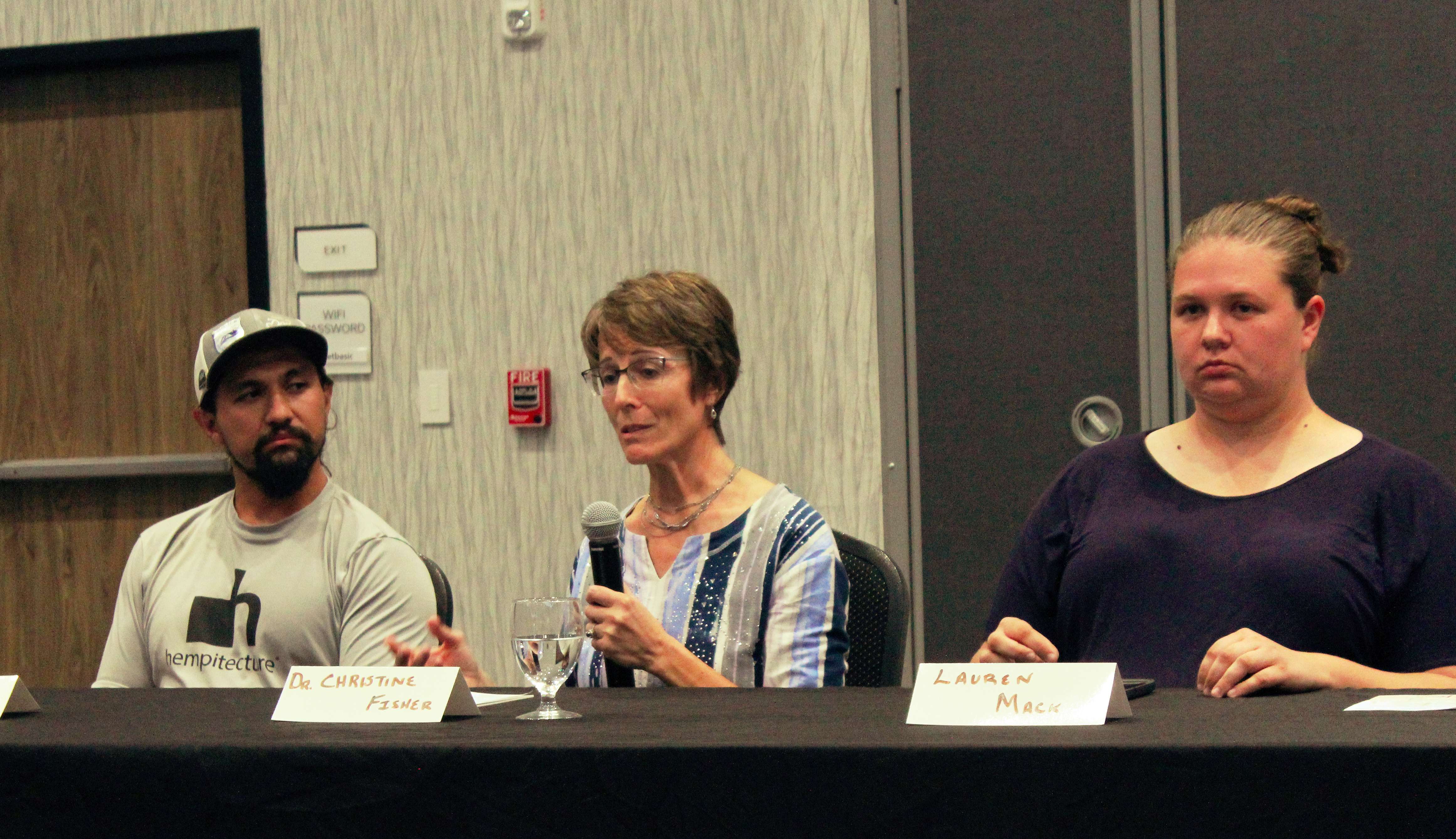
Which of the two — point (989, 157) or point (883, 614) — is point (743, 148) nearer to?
point (989, 157)

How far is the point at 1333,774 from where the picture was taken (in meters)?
0.93

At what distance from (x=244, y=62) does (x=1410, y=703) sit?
123 inches

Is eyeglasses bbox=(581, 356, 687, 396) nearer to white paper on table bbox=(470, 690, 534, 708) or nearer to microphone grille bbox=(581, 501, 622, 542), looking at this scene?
microphone grille bbox=(581, 501, 622, 542)

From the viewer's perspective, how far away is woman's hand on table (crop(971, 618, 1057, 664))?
4.89 feet

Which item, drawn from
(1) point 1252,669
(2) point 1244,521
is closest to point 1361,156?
(2) point 1244,521

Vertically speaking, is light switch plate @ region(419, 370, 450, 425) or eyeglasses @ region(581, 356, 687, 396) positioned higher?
eyeglasses @ region(581, 356, 687, 396)

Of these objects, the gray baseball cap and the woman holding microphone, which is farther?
the gray baseball cap

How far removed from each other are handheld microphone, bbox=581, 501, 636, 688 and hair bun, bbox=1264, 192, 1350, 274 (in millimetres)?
894

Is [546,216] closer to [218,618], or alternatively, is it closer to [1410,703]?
[218,618]

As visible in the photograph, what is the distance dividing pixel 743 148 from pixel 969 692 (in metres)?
2.36

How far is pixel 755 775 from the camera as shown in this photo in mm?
1018

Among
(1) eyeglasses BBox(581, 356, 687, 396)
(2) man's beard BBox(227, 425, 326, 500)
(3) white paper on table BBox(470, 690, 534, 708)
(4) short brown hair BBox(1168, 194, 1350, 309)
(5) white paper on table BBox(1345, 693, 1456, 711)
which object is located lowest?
(3) white paper on table BBox(470, 690, 534, 708)

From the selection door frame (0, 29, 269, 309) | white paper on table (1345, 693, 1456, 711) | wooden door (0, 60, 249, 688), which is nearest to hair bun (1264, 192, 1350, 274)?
white paper on table (1345, 693, 1456, 711)

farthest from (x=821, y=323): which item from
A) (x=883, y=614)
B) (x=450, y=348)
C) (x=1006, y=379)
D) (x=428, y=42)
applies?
(x=883, y=614)
